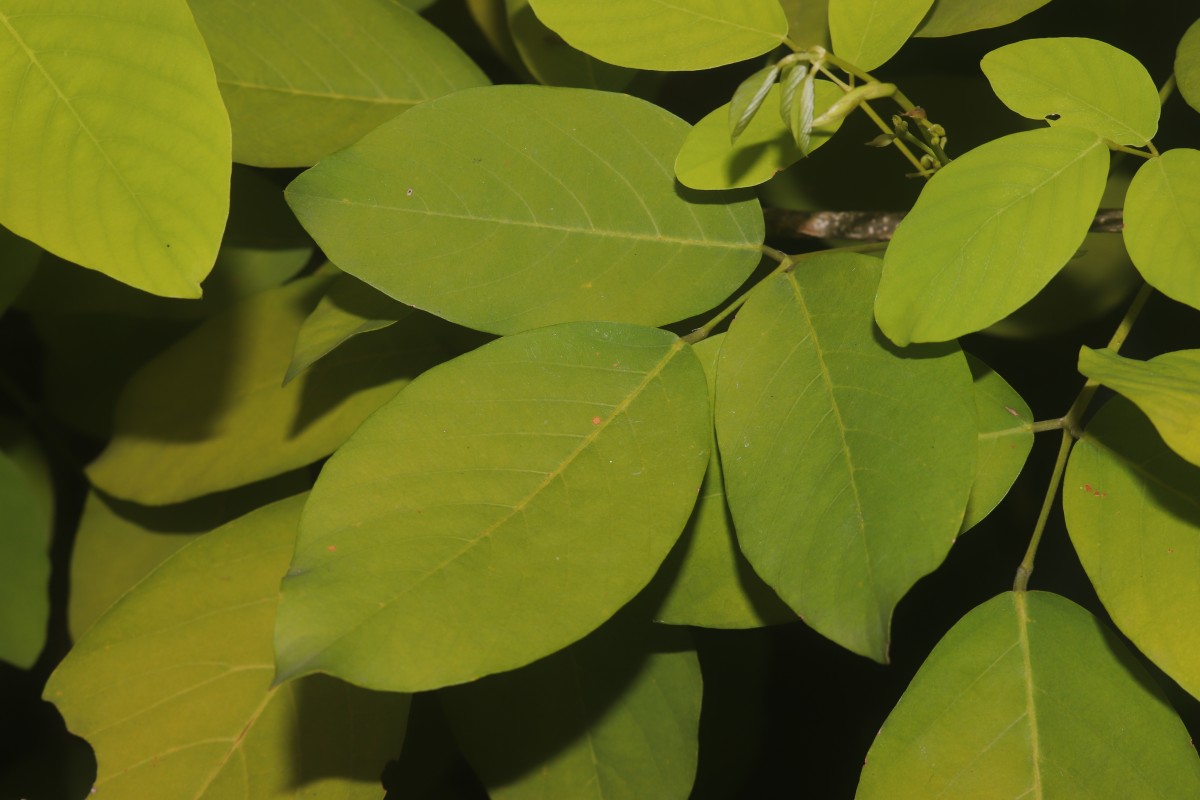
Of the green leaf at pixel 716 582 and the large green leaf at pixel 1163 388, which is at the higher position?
the large green leaf at pixel 1163 388

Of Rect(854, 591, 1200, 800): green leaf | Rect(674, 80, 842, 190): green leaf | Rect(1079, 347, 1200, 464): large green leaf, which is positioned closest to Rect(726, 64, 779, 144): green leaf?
Rect(674, 80, 842, 190): green leaf

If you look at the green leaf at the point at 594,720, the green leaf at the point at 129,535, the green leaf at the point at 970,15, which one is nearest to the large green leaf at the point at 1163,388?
the green leaf at the point at 970,15

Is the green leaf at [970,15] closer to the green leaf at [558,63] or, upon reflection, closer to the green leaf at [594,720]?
the green leaf at [558,63]

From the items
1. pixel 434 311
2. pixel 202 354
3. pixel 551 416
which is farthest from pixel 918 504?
pixel 202 354

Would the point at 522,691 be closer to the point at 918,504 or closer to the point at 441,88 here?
the point at 918,504

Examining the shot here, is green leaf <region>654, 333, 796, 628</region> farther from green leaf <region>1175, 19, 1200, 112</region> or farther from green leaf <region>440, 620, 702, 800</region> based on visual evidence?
green leaf <region>1175, 19, 1200, 112</region>

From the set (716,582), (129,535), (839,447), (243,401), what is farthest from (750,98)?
(129,535)
